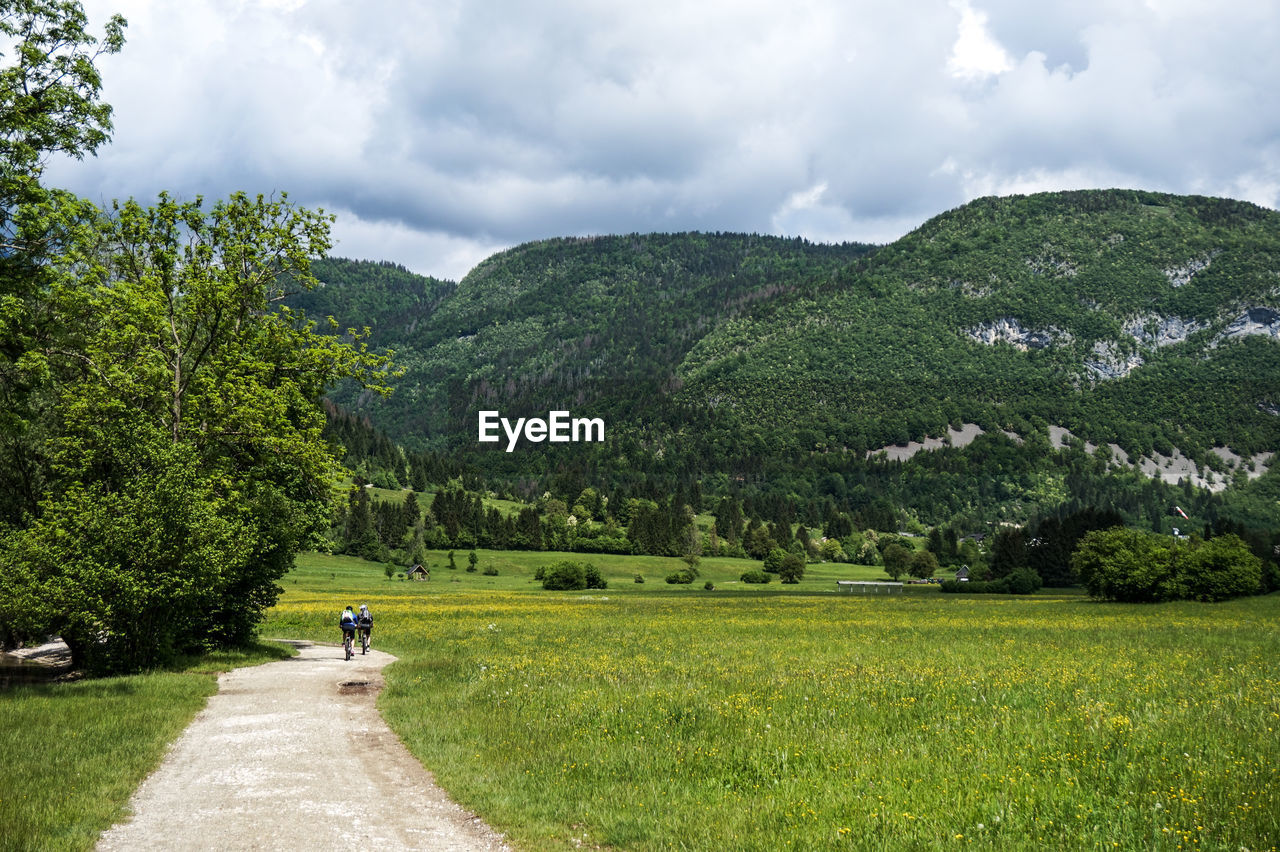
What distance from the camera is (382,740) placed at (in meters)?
16.7

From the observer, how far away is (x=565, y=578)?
119 m

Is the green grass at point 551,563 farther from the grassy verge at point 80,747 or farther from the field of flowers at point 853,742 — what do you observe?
the grassy verge at point 80,747

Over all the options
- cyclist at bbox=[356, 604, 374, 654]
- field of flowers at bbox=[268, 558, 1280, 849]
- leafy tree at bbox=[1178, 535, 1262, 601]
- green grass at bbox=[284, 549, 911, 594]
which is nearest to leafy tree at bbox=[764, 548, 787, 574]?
green grass at bbox=[284, 549, 911, 594]

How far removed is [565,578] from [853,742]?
105933 millimetres

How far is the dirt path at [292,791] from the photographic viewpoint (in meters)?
10.2

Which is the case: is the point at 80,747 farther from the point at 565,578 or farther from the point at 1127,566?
the point at 565,578

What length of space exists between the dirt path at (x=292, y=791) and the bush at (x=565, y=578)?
322 ft

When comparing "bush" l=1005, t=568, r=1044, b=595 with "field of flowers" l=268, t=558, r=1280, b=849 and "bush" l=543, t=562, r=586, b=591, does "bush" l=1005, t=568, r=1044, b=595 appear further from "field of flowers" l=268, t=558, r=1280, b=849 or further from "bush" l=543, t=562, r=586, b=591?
"field of flowers" l=268, t=558, r=1280, b=849

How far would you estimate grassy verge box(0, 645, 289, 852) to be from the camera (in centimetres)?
1054

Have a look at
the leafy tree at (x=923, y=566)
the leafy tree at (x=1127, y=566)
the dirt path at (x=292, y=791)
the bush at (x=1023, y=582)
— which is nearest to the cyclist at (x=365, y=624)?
the dirt path at (x=292, y=791)

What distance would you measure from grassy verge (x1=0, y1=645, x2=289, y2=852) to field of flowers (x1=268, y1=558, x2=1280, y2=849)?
470cm


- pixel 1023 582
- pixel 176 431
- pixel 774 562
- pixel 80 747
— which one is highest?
pixel 176 431

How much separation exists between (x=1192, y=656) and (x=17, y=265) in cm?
4108

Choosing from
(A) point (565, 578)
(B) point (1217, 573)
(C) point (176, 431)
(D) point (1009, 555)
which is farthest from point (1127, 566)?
(C) point (176, 431)
